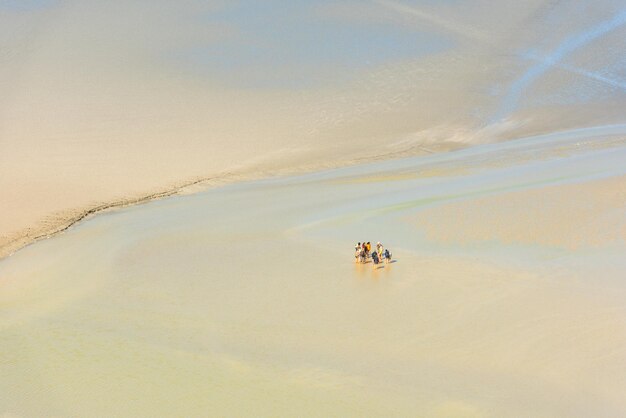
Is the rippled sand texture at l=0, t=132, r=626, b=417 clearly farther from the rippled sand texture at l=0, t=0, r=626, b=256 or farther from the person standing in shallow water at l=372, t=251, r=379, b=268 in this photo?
the rippled sand texture at l=0, t=0, r=626, b=256

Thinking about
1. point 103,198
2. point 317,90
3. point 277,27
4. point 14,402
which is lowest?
point 14,402

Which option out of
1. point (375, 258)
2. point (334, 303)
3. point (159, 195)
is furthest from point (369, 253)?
point (159, 195)

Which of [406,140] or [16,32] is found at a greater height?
[16,32]

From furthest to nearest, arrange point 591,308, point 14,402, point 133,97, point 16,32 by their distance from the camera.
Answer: point 16,32 → point 133,97 → point 591,308 → point 14,402

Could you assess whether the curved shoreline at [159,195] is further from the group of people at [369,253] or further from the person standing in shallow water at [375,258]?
the person standing in shallow water at [375,258]

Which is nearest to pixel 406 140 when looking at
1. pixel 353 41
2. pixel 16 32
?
pixel 353 41

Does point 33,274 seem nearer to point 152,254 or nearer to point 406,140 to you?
point 152,254
